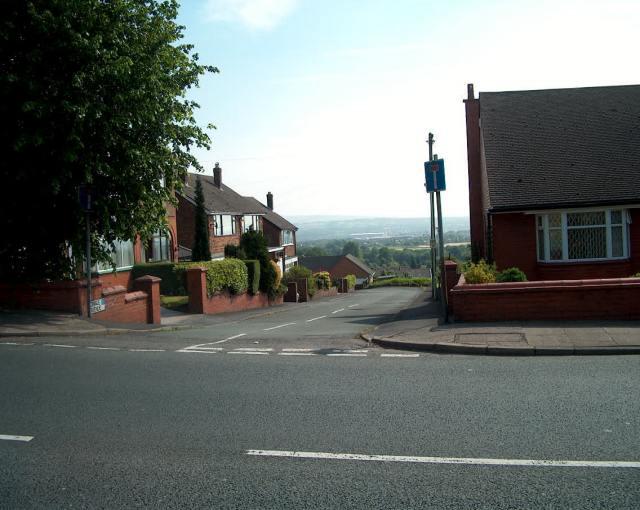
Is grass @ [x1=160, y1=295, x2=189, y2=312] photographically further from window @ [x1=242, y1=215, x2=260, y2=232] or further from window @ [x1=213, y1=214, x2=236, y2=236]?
window @ [x1=242, y1=215, x2=260, y2=232]

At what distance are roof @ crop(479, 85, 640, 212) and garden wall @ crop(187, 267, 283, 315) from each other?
11106mm

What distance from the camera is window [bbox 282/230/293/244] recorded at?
66.1 meters

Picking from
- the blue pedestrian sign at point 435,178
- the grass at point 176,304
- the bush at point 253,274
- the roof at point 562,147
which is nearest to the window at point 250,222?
the bush at point 253,274

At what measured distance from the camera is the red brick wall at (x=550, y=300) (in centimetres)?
1191

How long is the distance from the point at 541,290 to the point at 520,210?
695 cm

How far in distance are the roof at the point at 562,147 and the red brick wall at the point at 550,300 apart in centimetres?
679

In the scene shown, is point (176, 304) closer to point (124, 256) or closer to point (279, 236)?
point (124, 256)

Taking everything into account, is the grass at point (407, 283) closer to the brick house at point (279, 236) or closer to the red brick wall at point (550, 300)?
the brick house at point (279, 236)

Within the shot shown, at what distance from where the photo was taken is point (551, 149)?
21.4 m

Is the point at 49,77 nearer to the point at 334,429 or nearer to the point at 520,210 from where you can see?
the point at 334,429

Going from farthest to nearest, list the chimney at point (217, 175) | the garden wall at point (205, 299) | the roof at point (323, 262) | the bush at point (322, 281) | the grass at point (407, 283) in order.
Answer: the roof at point (323, 262) → the grass at point (407, 283) → the chimney at point (217, 175) → the bush at point (322, 281) → the garden wall at point (205, 299)

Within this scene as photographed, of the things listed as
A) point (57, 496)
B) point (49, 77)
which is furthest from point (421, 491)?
point (49, 77)

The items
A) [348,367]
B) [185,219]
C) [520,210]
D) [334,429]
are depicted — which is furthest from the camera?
[185,219]

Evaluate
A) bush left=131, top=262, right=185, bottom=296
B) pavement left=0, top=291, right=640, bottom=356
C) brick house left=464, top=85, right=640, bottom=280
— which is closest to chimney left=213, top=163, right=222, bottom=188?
bush left=131, top=262, right=185, bottom=296
